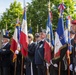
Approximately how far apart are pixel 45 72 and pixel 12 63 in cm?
243

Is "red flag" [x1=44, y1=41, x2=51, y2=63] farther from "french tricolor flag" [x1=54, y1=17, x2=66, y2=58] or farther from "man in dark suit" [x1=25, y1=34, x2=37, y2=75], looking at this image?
"man in dark suit" [x1=25, y1=34, x2=37, y2=75]

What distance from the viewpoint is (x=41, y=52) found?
981 centimetres

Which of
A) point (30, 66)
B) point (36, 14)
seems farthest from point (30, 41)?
point (36, 14)

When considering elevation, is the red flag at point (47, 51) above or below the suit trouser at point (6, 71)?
above

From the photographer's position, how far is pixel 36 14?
35.9 metres

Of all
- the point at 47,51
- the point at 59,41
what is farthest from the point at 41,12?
the point at 59,41

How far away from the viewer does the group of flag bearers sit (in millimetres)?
8414

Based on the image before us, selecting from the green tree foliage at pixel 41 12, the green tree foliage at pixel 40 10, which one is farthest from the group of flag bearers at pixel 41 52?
the green tree foliage at pixel 40 10

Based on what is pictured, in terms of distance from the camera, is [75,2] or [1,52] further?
[75,2]

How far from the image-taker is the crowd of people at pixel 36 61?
Answer: 27.7ft

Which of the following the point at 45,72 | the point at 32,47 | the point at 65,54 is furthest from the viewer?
the point at 32,47

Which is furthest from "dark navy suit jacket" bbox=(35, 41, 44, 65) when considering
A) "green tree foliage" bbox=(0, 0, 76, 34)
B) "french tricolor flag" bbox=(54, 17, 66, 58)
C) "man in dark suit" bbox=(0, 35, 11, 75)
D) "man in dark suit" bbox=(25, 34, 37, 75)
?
"green tree foliage" bbox=(0, 0, 76, 34)

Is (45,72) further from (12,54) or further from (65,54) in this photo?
(12,54)

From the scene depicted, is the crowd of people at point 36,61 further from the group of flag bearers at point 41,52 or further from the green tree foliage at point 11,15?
the green tree foliage at point 11,15
